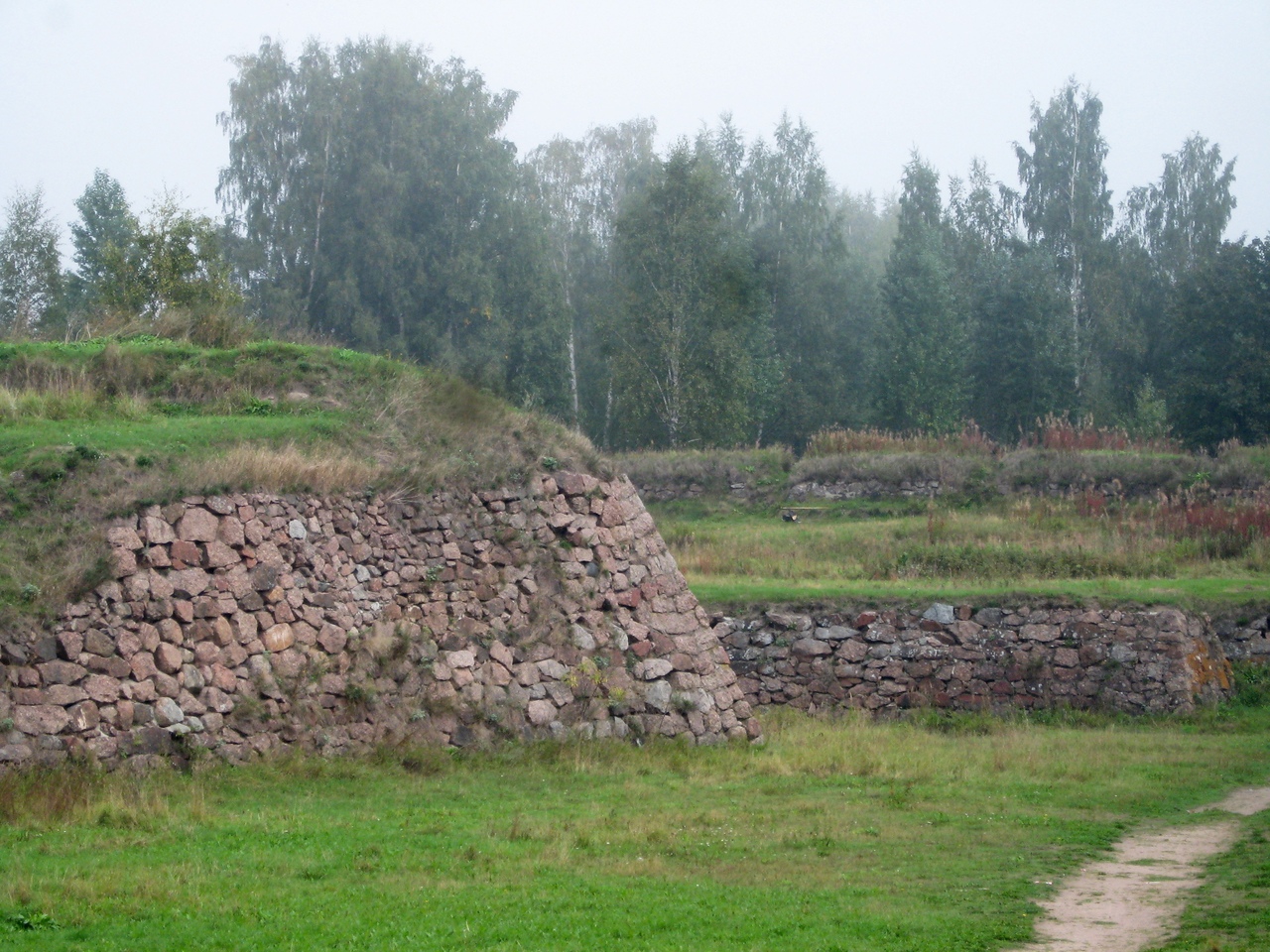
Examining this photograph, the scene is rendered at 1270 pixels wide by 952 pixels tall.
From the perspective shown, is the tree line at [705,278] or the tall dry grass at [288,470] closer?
the tall dry grass at [288,470]

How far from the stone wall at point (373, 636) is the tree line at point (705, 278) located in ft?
90.5

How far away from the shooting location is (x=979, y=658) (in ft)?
65.3

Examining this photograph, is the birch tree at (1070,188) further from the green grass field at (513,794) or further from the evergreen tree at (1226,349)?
the green grass field at (513,794)

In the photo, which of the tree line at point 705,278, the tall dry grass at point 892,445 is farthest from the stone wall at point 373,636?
the tree line at point 705,278

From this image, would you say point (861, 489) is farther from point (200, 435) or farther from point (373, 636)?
point (200, 435)

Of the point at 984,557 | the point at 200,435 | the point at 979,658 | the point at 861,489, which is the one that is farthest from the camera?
the point at 861,489

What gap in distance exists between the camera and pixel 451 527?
16391mm

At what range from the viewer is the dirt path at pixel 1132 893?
7.88 metres

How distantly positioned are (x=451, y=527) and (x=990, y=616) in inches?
362

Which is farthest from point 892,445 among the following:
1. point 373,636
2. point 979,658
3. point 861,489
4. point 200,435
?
point 200,435

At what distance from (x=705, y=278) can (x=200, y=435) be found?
32774 millimetres

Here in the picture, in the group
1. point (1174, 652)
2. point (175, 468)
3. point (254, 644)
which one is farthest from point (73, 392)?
point (1174, 652)

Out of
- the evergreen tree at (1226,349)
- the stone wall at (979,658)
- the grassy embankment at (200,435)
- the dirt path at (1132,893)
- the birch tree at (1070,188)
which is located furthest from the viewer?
the birch tree at (1070,188)

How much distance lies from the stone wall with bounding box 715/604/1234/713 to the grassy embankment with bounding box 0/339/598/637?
4.97 metres
